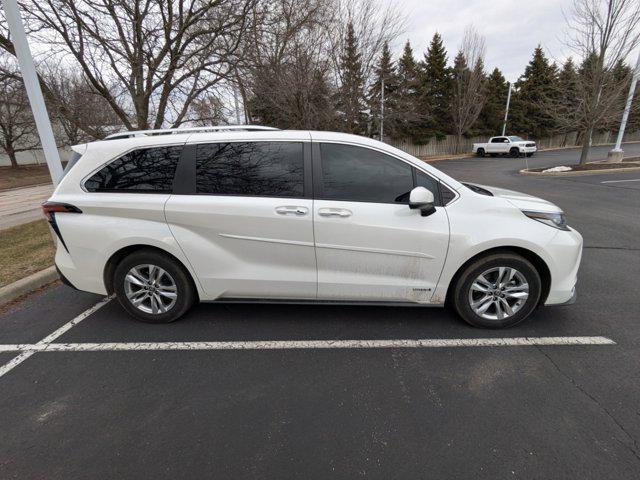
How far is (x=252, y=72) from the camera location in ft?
34.8

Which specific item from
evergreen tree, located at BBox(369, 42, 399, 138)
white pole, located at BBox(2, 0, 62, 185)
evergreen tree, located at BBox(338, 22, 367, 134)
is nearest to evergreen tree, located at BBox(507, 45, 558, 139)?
evergreen tree, located at BBox(369, 42, 399, 138)

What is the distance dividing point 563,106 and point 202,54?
16.3 meters

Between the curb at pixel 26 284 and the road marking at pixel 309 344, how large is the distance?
→ 47.5 inches

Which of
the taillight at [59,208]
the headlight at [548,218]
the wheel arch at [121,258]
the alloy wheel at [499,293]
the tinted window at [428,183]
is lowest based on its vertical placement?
the alloy wheel at [499,293]

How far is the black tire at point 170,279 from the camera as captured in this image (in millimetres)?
3207

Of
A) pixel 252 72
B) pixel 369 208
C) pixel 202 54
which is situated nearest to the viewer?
pixel 369 208

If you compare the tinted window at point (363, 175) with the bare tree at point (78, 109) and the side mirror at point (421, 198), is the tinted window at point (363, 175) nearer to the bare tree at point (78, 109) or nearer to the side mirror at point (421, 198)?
the side mirror at point (421, 198)

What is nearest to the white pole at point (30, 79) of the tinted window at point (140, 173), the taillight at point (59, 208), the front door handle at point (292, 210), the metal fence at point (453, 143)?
the taillight at point (59, 208)

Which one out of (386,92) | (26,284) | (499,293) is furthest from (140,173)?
(386,92)

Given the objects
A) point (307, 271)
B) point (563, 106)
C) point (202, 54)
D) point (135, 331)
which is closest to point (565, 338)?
point (307, 271)

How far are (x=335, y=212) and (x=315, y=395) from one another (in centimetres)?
149

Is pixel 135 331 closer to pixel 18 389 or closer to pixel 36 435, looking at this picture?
pixel 18 389

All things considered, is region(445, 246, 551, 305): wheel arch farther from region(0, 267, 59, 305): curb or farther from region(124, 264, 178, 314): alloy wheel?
region(0, 267, 59, 305): curb

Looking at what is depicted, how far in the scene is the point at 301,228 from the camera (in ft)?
9.86
